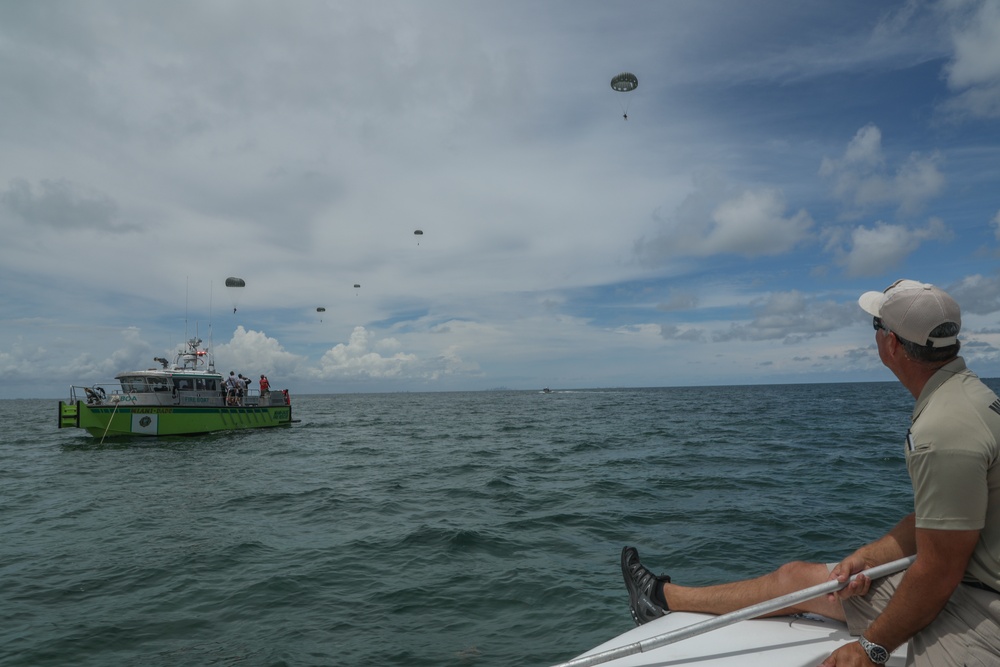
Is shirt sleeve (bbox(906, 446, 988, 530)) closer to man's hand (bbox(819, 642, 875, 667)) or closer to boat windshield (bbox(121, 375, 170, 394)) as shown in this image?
man's hand (bbox(819, 642, 875, 667))

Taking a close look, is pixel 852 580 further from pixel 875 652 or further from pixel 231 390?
pixel 231 390

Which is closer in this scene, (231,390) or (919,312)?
(919,312)

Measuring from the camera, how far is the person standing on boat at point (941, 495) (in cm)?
250

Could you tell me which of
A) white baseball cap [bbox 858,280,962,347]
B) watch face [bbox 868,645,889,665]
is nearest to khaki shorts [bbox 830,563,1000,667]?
watch face [bbox 868,645,889,665]

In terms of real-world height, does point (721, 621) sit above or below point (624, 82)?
below

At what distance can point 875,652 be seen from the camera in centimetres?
290

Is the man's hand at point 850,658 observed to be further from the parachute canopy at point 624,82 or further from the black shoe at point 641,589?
the parachute canopy at point 624,82

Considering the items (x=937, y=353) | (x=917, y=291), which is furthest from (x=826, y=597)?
(x=917, y=291)

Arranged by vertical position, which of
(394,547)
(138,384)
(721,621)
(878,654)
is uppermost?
(138,384)

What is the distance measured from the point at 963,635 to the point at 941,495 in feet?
2.71

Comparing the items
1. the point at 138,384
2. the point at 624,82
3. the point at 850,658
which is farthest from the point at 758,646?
the point at 138,384

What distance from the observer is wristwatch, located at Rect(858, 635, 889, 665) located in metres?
2.86

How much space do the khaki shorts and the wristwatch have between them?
0.45 feet

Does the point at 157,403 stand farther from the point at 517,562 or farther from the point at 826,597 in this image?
the point at 826,597
